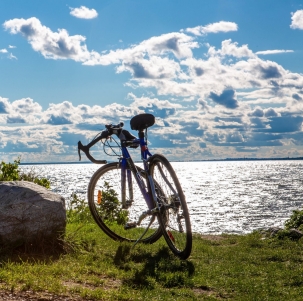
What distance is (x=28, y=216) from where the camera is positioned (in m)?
8.57

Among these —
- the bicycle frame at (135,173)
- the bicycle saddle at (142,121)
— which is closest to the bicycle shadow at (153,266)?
the bicycle frame at (135,173)

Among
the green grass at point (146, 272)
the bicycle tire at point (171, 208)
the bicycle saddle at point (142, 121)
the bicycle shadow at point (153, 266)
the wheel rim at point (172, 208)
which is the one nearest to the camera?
the green grass at point (146, 272)

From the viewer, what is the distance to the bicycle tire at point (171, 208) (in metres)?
8.24

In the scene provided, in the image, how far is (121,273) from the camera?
7.73 m

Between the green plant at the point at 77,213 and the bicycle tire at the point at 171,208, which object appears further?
the green plant at the point at 77,213

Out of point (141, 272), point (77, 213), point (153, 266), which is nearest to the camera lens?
point (141, 272)

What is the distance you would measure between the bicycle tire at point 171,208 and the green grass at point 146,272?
32 centimetres

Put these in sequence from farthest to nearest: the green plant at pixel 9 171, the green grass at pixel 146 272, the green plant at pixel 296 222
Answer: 1. the green plant at pixel 9 171
2. the green plant at pixel 296 222
3. the green grass at pixel 146 272

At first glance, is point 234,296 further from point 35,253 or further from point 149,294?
point 35,253

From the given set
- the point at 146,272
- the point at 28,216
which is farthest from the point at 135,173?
the point at 146,272

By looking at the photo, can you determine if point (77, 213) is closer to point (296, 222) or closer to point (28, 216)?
point (296, 222)

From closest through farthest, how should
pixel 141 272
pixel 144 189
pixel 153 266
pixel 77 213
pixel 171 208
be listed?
pixel 141 272 < pixel 153 266 < pixel 171 208 < pixel 144 189 < pixel 77 213

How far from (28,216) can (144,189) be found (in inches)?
91.7

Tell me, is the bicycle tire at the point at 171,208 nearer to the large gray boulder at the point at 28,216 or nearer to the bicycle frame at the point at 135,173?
the bicycle frame at the point at 135,173
